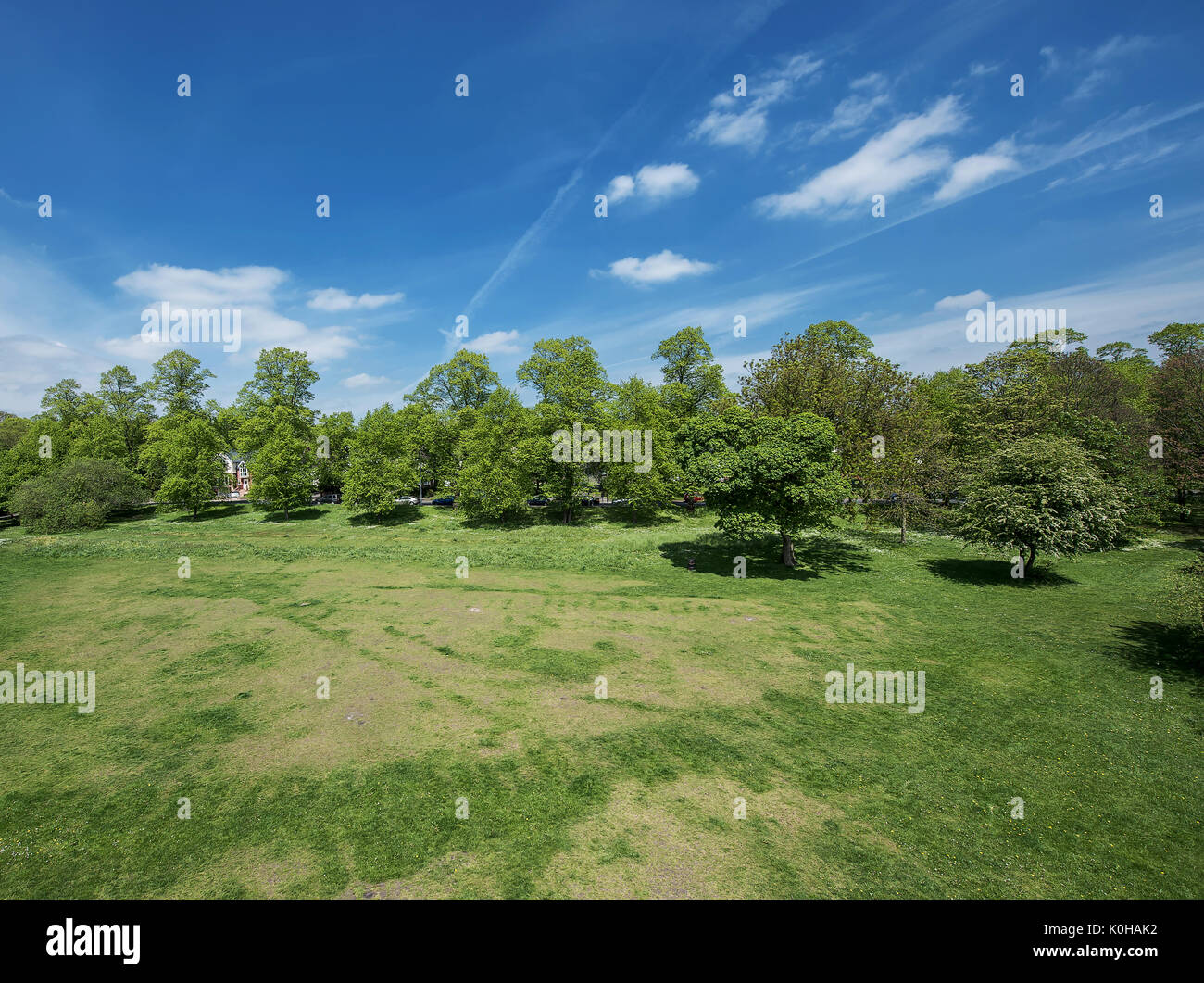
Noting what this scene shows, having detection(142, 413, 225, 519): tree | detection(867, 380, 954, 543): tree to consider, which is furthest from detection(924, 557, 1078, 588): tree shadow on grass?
detection(142, 413, 225, 519): tree

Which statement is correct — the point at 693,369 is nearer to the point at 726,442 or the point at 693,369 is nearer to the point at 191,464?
the point at 726,442

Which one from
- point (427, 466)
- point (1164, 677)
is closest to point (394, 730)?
point (1164, 677)

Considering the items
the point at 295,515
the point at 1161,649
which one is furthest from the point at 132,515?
Answer: the point at 1161,649

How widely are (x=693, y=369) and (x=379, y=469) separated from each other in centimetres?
3739

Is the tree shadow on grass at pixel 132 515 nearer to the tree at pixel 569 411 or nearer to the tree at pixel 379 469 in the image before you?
the tree at pixel 379 469

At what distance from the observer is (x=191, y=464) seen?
52719 millimetres

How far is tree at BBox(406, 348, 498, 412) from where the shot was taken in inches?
2402

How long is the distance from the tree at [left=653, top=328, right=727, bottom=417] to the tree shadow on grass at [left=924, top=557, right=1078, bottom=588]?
31296 millimetres

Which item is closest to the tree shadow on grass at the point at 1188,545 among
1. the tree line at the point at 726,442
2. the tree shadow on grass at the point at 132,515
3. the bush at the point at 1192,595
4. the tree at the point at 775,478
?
the tree line at the point at 726,442
